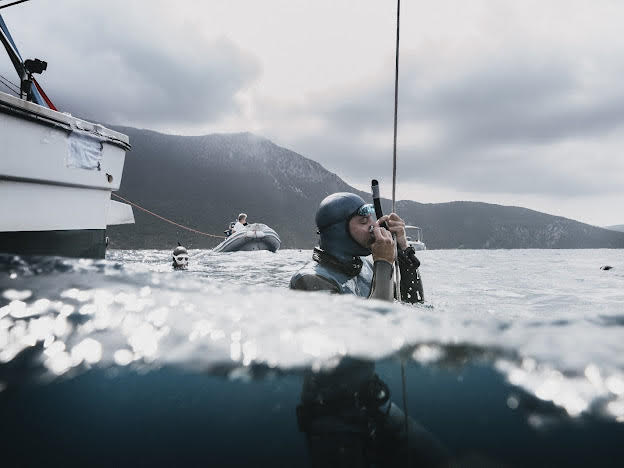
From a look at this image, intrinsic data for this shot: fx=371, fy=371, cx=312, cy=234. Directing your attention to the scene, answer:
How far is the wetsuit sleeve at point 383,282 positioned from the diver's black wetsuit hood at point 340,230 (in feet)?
1.52

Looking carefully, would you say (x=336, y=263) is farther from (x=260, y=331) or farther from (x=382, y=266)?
(x=260, y=331)

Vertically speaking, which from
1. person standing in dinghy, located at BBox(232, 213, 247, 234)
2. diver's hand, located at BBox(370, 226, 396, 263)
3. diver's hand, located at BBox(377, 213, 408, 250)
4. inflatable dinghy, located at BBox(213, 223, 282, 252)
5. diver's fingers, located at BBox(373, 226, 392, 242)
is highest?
person standing in dinghy, located at BBox(232, 213, 247, 234)

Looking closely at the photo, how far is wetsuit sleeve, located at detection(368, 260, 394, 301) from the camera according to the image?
3057 millimetres

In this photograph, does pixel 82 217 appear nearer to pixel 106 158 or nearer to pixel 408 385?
pixel 106 158

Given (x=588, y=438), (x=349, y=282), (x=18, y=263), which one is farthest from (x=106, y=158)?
(x=588, y=438)

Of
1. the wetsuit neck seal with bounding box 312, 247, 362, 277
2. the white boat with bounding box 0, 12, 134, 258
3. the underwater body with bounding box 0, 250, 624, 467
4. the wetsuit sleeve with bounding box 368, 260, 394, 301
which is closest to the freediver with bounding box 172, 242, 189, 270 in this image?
the white boat with bounding box 0, 12, 134, 258

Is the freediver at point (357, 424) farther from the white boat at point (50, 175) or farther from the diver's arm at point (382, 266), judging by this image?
the white boat at point (50, 175)

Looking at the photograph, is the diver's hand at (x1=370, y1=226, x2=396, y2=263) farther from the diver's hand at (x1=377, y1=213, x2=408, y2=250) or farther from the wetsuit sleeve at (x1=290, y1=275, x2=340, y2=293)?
the wetsuit sleeve at (x1=290, y1=275, x2=340, y2=293)

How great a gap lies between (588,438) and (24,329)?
131cm

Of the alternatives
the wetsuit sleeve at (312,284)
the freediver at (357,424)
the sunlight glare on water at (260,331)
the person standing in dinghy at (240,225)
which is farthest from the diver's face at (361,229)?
the person standing in dinghy at (240,225)

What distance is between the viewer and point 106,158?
278 inches

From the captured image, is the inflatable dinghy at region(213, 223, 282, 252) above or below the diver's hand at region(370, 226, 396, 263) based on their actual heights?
above

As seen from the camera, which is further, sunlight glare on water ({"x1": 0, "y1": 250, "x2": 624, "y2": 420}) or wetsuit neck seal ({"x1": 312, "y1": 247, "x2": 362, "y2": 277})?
wetsuit neck seal ({"x1": 312, "y1": 247, "x2": 362, "y2": 277})

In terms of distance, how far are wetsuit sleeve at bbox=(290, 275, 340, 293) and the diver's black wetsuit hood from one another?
0.44 m
